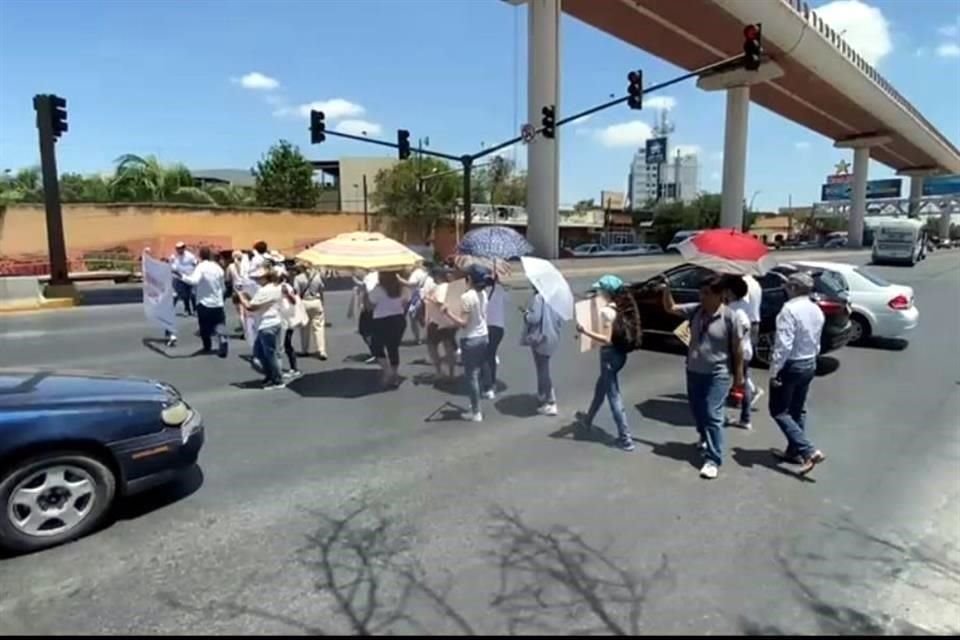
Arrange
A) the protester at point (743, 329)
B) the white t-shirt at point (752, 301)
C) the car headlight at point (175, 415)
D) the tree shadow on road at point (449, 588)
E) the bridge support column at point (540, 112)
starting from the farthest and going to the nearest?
the bridge support column at point (540, 112) → the white t-shirt at point (752, 301) → the protester at point (743, 329) → the car headlight at point (175, 415) → the tree shadow on road at point (449, 588)

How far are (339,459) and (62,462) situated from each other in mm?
2015

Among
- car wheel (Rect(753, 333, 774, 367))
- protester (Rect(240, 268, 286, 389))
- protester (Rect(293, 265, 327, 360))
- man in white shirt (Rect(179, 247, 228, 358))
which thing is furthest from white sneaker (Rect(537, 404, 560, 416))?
man in white shirt (Rect(179, 247, 228, 358))

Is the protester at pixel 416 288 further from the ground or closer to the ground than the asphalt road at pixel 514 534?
further from the ground

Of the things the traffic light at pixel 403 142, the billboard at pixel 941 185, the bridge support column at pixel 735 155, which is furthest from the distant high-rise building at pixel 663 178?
the traffic light at pixel 403 142

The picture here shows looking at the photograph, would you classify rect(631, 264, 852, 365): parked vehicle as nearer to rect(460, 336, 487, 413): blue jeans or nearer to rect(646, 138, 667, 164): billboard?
rect(460, 336, 487, 413): blue jeans

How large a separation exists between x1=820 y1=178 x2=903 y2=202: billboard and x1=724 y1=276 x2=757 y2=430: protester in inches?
4496

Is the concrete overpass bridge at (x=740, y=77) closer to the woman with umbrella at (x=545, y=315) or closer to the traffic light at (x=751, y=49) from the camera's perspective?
the traffic light at (x=751, y=49)

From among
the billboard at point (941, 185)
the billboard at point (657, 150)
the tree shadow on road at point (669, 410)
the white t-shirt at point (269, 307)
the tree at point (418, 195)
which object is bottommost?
Result: the tree shadow on road at point (669, 410)

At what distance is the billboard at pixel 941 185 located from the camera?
288 feet

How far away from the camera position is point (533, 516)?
418 centimetres

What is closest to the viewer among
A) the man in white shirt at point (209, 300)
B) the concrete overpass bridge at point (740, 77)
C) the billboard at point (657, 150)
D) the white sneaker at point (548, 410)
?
the white sneaker at point (548, 410)

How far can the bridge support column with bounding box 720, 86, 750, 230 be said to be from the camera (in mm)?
46312

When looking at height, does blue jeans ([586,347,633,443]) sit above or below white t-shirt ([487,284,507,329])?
below

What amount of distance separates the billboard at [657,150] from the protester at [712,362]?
103 meters
